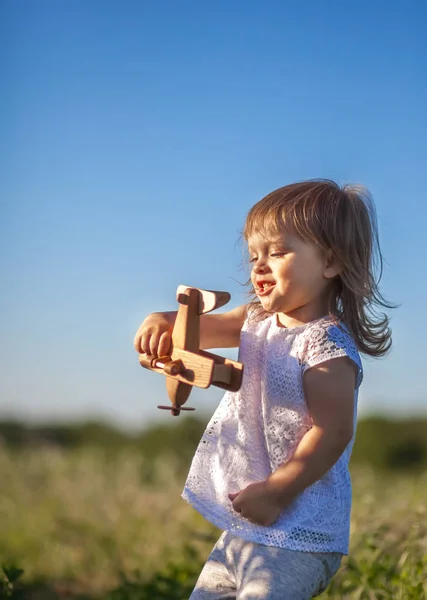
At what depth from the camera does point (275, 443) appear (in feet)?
8.43

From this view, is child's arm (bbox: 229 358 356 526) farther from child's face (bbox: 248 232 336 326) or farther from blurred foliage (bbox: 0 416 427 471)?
blurred foliage (bbox: 0 416 427 471)

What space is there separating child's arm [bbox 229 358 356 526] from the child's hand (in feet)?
1.59

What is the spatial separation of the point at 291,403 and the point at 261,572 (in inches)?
20.6

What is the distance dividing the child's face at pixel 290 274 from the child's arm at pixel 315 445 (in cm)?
25

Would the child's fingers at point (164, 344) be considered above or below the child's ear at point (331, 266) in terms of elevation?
below

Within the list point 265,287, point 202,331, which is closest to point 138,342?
point 202,331

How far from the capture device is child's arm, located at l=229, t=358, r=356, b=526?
7.84 feet

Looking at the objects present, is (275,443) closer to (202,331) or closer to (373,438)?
(202,331)

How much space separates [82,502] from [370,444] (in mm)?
9212

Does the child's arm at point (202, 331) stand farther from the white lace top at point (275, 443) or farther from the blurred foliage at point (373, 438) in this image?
the blurred foliage at point (373, 438)

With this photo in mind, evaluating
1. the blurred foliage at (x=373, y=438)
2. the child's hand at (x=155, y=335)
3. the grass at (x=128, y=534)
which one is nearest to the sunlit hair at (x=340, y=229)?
the child's hand at (x=155, y=335)

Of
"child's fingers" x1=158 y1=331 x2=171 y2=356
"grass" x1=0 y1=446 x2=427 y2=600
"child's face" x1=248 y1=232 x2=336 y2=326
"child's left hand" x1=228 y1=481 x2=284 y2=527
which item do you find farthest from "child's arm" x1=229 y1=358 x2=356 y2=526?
"grass" x1=0 y1=446 x2=427 y2=600

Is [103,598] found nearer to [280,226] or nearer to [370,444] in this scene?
[280,226]

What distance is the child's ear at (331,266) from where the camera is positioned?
8.62 ft
